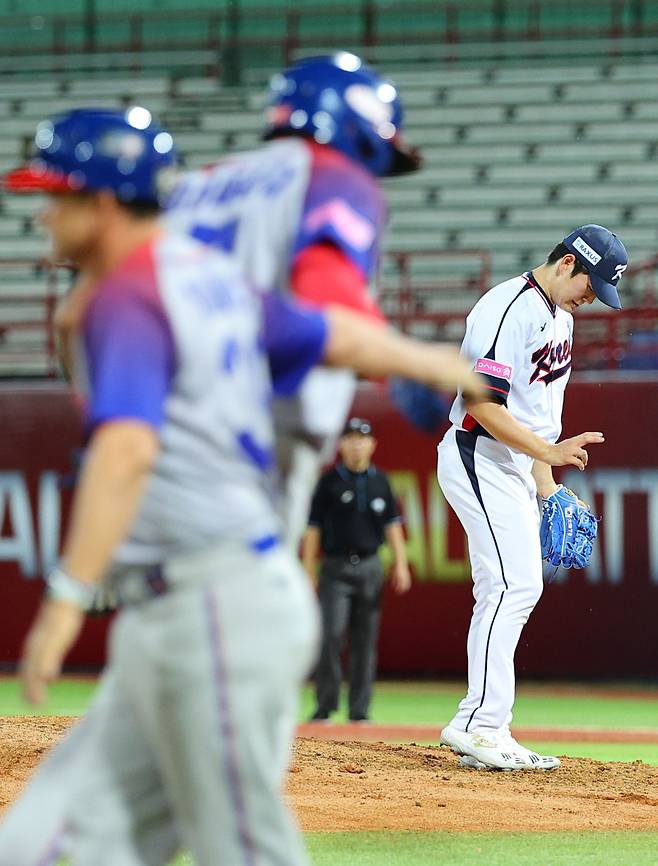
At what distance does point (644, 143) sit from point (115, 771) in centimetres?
1746

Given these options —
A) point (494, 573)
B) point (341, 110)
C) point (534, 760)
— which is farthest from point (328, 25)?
point (341, 110)

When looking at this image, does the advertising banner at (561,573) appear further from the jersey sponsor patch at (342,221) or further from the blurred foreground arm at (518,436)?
the jersey sponsor patch at (342,221)

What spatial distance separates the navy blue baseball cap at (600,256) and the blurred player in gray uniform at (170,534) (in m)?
4.36

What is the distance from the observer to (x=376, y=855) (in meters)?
5.45

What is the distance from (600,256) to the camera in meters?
7.22

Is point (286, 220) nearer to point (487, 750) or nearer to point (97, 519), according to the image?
point (97, 519)

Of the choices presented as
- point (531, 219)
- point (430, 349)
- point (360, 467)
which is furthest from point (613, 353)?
point (430, 349)

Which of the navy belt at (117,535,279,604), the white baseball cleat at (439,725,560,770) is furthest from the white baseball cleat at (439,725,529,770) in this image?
the navy belt at (117,535,279,604)

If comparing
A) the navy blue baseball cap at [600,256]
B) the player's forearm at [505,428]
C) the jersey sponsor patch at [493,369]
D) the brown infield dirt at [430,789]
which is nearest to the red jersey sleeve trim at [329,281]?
the brown infield dirt at [430,789]

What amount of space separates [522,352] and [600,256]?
63cm

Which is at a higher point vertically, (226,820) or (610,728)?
Result: (226,820)

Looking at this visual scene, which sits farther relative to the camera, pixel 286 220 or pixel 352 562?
pixel 352 562

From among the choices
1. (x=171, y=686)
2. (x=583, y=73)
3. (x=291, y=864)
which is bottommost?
(x=291, y=864)

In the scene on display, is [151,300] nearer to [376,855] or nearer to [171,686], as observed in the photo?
[171,686]
